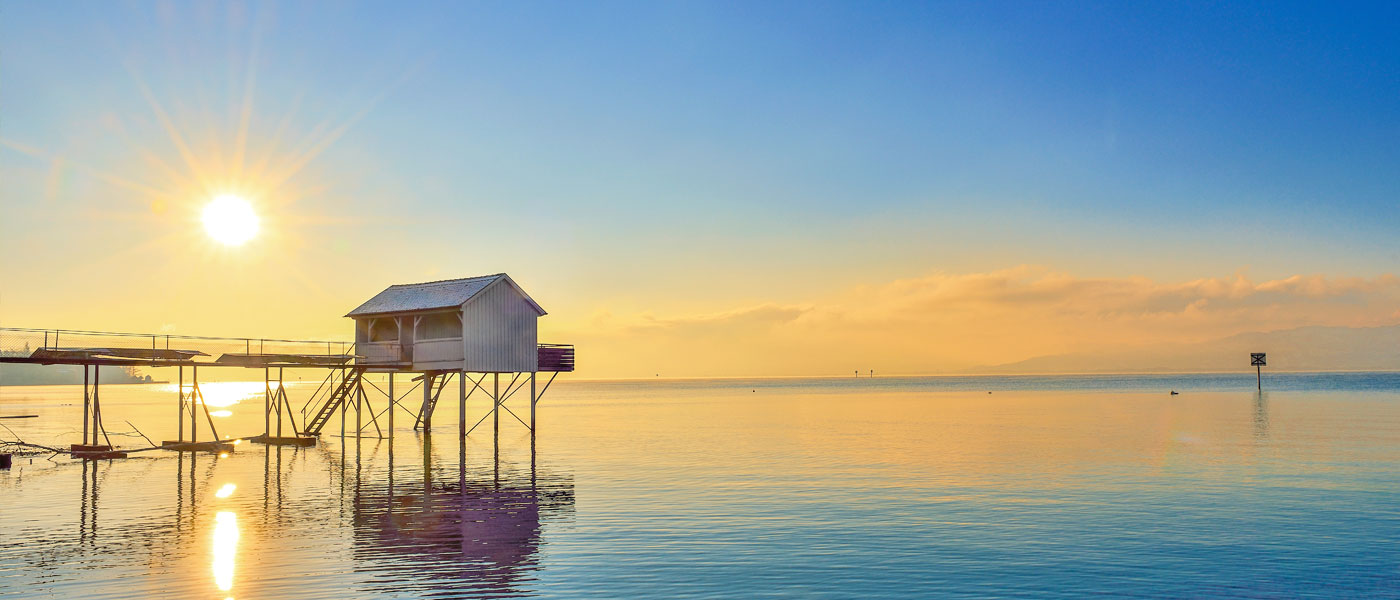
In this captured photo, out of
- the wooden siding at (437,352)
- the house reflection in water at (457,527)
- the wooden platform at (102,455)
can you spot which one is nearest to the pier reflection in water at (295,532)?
the house reflection in water at (457,527)

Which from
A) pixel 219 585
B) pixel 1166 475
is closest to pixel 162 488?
pixel 219 585

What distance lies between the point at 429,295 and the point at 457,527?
30.1m

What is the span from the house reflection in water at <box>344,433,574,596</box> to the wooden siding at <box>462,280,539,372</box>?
38.8ft

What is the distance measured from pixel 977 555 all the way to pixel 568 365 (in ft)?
137

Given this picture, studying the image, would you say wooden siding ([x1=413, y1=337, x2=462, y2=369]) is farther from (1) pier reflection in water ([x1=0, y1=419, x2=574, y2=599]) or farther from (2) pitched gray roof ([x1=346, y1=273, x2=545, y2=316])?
(1) pier reflection in water ([x1=0, y1=419, x2=574, y2=599])

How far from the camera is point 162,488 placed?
3831cm

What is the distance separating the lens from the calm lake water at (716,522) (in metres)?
21.9

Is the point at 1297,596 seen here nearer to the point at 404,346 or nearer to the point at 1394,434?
the point at 404,346

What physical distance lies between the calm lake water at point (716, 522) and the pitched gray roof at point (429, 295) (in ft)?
28.6

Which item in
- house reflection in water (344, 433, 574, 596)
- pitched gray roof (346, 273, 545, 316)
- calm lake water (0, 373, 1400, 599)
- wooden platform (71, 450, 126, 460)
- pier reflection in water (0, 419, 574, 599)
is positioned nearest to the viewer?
pier reflection in water (0, 419, 574, 599)

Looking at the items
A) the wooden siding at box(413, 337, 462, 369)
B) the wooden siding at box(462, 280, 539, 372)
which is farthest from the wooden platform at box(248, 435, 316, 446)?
the wooden siding at box(462, 280, 539, 372)

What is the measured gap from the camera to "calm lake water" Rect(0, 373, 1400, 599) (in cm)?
2188

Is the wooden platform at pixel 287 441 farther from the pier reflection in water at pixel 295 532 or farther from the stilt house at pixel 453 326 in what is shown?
the pier reflection in water at pixel 295 532

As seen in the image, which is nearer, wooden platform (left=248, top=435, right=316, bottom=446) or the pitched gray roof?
the pitched gray roof
